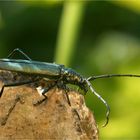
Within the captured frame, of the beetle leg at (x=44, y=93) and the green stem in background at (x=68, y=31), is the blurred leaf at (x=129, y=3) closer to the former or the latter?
the green stem in background at (x=68, y=31)

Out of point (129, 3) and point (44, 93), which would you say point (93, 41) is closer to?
point (129, 3)

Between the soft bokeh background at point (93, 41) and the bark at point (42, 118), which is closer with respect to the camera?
the bark at point (42, 118)

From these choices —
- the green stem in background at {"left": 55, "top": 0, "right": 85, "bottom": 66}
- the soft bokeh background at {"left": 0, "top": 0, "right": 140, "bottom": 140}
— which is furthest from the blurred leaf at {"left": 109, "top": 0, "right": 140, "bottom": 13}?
the green stem in background at {"left": 55, "top": 0, "right": 85, "bottom": 66}

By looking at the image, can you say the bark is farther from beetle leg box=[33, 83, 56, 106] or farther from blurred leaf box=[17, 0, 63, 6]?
blurred leaf box=[17, 0, 63, 6]

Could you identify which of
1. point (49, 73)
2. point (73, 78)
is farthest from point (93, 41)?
point (49, 73)

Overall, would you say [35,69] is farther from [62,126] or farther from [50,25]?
[50,25]

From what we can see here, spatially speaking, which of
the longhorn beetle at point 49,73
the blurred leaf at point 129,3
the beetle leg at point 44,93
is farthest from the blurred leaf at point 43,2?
the beetle leg at point 44,93
